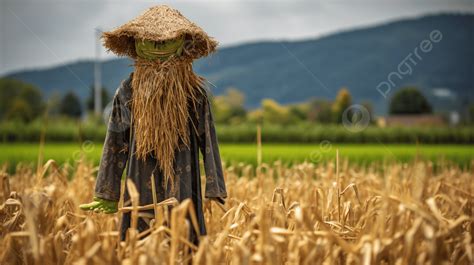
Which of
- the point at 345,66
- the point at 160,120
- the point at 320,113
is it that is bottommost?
the point at 160,120

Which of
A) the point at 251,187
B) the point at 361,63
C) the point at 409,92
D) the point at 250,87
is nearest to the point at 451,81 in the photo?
the point at 361,63

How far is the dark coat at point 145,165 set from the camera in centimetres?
330

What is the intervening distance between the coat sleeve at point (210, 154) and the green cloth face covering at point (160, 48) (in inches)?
14.1

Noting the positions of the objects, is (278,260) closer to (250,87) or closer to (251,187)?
(251,187)

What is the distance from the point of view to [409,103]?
197 ft

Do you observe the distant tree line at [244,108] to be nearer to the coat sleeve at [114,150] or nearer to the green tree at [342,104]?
the green tree at [342,104]

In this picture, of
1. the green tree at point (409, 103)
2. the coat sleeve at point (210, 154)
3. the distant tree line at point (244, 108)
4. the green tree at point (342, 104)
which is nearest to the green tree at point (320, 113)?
the distant tree line at point (244, 108)

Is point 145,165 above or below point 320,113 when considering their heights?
below

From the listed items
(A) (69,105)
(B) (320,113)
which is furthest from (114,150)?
(A) (69,105)

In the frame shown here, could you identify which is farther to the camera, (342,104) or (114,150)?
(342,104)

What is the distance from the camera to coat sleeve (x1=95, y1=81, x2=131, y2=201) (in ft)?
10.9

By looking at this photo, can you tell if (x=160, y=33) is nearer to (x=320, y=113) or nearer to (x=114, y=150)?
(x=114, y=150)

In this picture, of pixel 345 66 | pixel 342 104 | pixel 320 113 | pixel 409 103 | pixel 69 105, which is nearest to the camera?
pixel 342 104

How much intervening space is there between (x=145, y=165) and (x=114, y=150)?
22 centimetres
